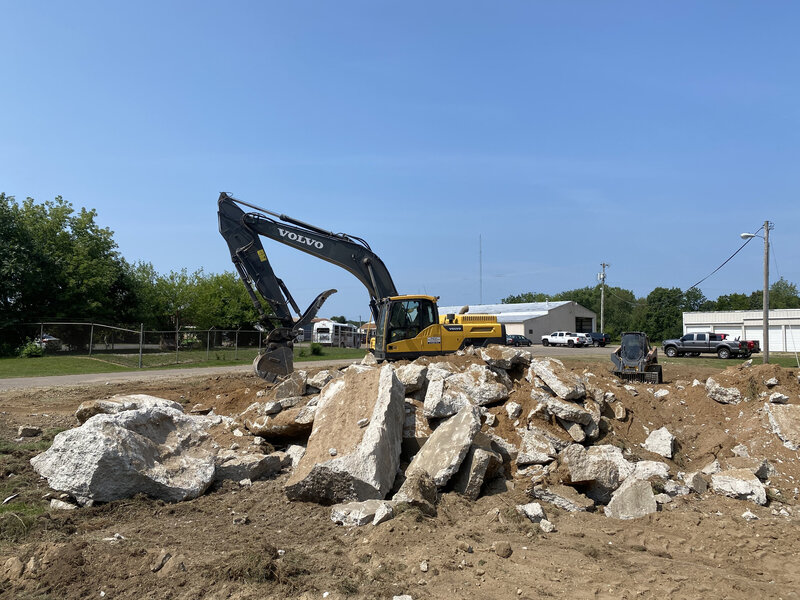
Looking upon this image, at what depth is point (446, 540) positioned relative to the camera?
545cm

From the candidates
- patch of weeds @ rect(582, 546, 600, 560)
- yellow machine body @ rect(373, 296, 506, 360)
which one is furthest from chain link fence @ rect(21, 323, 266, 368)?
patch of weeds @ rect(582, 546, 600, 560)

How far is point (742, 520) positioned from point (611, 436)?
96.8 inches

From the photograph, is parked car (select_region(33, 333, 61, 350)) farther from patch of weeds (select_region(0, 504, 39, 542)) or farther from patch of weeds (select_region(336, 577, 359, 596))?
patch of weeds (select_region(336, 577, 359, 596))

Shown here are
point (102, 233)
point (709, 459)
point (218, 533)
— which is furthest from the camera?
point (102, 233)

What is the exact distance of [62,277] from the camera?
105 feet

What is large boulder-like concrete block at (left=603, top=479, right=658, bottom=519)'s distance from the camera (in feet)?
22.3

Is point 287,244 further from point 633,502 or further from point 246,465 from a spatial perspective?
point 633,502

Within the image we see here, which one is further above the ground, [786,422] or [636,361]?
[636,361]

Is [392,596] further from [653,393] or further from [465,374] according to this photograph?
[653,393]

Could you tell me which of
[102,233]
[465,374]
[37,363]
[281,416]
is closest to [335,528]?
[281,416]

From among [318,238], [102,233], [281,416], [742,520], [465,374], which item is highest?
[102,233]

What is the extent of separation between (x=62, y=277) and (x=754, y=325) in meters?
50.5

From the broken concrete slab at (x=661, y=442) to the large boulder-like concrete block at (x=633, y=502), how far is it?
1.99m

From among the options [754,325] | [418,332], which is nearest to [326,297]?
[418,332]
